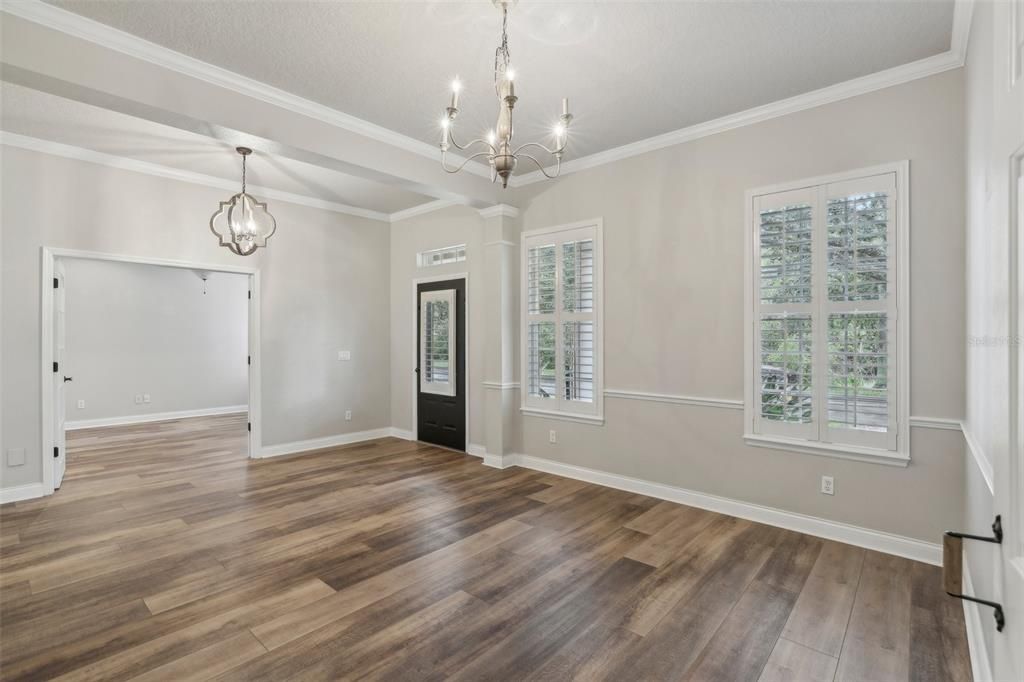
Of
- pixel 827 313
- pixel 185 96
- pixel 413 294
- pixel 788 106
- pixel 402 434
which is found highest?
pixel 788 106

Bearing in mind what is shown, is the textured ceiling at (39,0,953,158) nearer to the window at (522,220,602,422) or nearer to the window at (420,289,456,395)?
the window at (522,220,602,422)

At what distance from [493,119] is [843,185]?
2533 mm

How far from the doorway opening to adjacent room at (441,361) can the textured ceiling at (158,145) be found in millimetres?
1226

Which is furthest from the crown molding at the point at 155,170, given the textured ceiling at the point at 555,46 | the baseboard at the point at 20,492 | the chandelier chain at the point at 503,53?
the chandelier chain at the point at 503,53

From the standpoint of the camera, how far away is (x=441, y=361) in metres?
6.27

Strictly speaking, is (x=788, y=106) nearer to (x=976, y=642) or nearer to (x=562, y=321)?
(x=562, y=321)

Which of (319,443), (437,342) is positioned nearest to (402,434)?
(319,443)

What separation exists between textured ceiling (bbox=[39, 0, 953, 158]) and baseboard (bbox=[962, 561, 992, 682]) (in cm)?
287

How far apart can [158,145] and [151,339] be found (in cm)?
488

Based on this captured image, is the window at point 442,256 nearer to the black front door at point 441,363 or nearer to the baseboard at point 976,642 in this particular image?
the black front door at point 441,363

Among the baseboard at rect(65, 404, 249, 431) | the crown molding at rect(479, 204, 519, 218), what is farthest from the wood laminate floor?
the baseboard at rect(65, 404, 249, 431)

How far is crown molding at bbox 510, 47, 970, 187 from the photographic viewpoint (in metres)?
3.00

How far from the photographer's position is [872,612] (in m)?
2.50

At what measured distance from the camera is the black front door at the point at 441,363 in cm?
604
